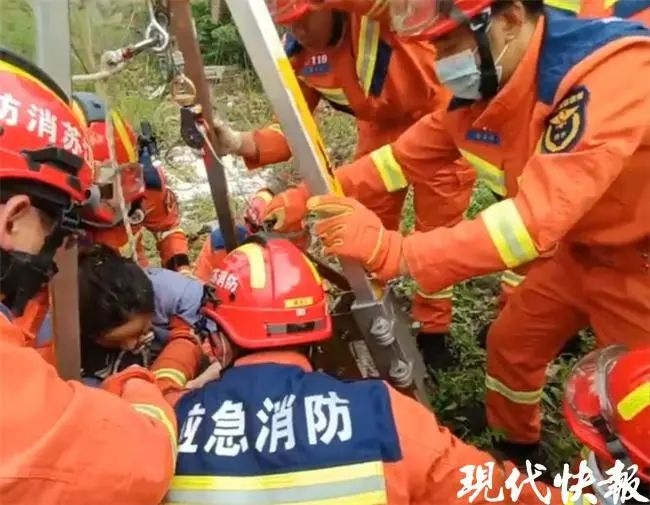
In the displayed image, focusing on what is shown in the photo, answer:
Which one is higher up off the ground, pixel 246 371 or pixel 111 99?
pixel 111 99

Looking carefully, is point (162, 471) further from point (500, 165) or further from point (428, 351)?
point (428, 351)

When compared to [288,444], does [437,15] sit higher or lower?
higher

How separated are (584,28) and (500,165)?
0.58 metres

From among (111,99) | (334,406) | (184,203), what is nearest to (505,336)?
(334,406)

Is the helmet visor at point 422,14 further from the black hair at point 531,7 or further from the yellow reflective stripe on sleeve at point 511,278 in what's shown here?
the yellow reflective stripe on sleeve at point 511,278

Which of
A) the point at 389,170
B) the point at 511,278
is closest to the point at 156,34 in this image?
the point at 389,170

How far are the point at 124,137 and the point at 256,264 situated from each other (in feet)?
3.67

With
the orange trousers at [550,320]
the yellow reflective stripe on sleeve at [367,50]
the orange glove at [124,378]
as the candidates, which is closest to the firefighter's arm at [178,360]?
the orange glove at [124,378]

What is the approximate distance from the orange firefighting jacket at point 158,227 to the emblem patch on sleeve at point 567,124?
182cm

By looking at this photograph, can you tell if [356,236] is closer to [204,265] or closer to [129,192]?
[129,192]

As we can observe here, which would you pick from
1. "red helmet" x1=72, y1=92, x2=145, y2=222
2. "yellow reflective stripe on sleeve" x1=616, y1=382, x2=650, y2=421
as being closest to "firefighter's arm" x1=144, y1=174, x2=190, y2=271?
"red helmet" x1=72, y1=92, x2=145, y2=222

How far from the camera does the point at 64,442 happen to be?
203 centimetres

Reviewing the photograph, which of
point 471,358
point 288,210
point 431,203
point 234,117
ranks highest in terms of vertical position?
point 288,210

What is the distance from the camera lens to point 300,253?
2986mm
